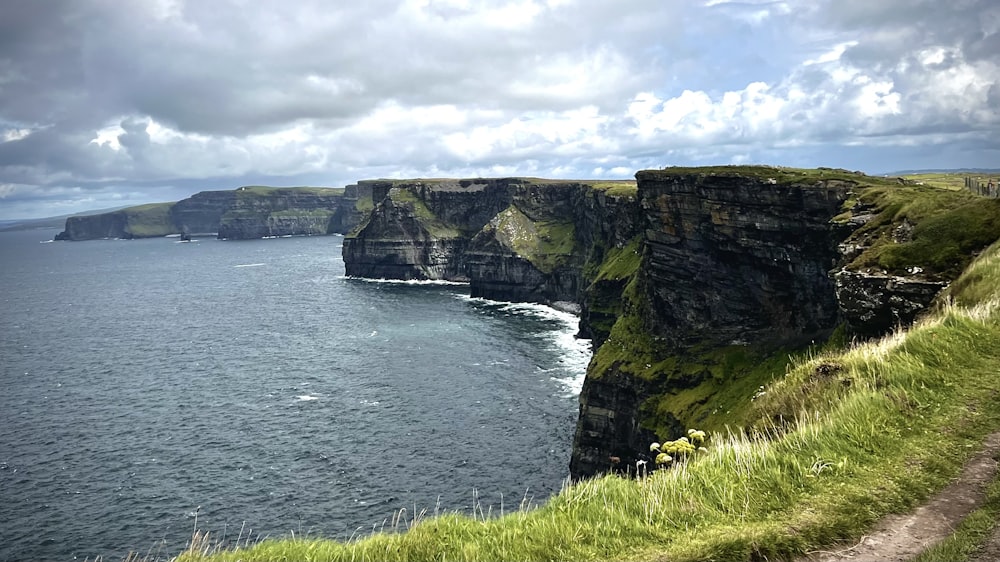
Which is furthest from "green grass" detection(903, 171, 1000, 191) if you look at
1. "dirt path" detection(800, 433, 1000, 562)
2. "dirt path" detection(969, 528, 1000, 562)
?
"dirt path" detection(969, 528, 1000, 562)

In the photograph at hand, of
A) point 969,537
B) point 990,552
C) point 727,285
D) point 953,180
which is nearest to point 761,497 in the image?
point 969,537

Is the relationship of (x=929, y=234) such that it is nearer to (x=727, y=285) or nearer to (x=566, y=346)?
(x=727, y=285)

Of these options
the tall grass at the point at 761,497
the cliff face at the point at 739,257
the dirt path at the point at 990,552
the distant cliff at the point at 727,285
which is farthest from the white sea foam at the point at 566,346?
the dirt path at the point at 990,552

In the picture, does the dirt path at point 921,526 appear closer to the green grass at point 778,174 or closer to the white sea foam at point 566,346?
the green grass at point 778,174

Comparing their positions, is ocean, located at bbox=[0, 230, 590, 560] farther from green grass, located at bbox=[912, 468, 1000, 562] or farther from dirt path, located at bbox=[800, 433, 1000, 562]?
green grass, located at bbox=[912, 468, 1000, 562]

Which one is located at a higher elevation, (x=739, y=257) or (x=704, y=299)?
(x=739, y=257)

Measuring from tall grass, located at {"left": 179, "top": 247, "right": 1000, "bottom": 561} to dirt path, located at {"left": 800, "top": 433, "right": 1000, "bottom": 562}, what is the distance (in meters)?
0.25

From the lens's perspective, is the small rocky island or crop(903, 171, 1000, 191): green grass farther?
crop(903, 171, 1000, 191): green grass

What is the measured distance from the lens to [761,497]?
44.1 feet

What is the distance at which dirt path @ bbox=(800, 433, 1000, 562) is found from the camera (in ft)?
36.8

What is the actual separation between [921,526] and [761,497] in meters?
2.78

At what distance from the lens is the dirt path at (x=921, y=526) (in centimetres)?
1120

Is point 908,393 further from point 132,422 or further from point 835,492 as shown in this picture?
point 132,422

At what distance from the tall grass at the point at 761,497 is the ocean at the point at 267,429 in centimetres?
1791
